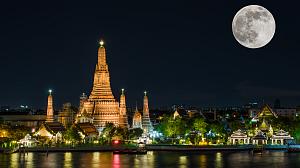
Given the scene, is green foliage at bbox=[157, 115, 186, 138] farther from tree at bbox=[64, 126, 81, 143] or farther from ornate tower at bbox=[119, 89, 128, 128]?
tree at bbox=[64, 126, 81, 143]

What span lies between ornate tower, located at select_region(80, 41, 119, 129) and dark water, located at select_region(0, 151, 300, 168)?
19.4m

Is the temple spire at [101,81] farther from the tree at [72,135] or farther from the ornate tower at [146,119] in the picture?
the tree at [72,135]

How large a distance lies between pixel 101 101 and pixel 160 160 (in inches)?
1058

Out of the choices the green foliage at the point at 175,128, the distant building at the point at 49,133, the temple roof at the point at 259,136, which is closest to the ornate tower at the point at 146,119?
the green foliage at the point at 175,128

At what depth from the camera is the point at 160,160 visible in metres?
50.2

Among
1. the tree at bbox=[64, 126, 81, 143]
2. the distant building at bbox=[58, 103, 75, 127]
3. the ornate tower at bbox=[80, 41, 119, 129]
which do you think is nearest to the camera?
the tree at bbox=[64, 126, 81, 143]

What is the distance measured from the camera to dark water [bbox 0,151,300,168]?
1812 inches

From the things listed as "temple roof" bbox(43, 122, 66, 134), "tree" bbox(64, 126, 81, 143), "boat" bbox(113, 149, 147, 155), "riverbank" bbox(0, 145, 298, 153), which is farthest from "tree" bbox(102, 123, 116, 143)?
"boat" bbox(113, 149, 147, 155)

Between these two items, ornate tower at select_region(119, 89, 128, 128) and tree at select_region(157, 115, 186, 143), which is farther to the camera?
ornate tower at select_region(119, 89, 128, 128)

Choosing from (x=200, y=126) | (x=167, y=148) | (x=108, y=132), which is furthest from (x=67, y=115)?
(x=167, y=148)

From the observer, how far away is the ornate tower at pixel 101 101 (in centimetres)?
7546

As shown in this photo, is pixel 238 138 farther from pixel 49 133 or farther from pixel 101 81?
pixel 49 133

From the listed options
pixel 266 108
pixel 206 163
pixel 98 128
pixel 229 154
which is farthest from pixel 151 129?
pixel 206 163

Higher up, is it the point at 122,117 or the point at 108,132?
Result: the point at 122,117
